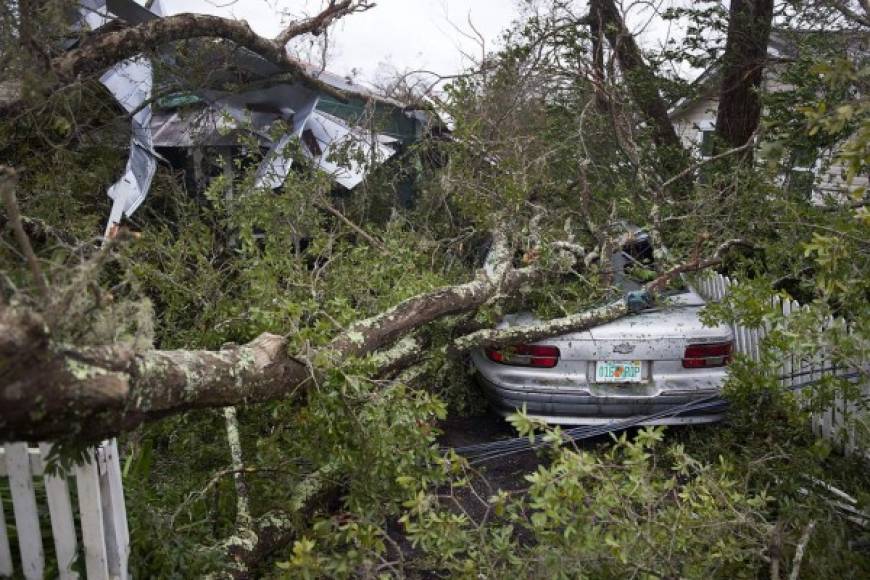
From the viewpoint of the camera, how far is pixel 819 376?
4.98 meters

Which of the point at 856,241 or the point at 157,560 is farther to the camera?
the point at 856,241

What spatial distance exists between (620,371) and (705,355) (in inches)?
24.7

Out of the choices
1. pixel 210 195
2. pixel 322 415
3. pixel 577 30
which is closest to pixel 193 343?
pixel 210 195

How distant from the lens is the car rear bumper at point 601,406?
507 centimetres

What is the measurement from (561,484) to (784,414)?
8.86 ft

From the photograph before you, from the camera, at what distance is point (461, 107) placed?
720 cm

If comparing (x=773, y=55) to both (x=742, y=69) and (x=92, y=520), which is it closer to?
(x=742, y=69)

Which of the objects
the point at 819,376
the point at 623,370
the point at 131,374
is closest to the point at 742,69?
the point at 819,376

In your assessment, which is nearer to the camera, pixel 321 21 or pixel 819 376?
pixel 819 376

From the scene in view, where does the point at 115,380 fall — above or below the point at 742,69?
below

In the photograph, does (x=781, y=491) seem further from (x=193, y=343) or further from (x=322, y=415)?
(x=193, y=343)

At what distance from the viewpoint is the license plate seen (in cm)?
503

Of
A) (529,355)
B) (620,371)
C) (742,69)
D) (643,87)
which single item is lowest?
(620,371)

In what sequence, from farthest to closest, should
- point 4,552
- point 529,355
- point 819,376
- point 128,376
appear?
point 529,355, point 819,376, point 4,552, point 128,376
